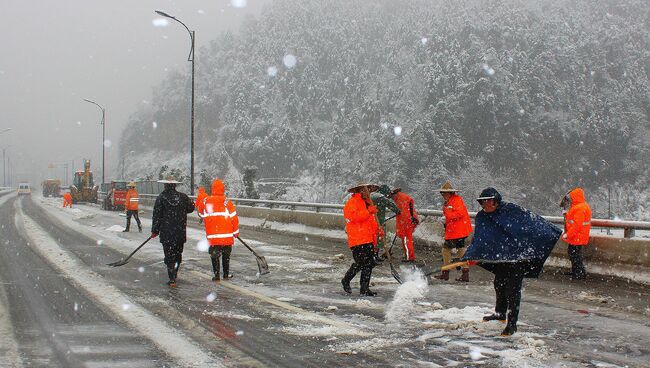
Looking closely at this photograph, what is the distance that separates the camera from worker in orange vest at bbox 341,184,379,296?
8398 millimetres

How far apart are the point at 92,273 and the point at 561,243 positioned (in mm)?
8848

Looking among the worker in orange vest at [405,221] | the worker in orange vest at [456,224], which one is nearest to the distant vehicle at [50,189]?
the worker in orange vest at [405,221]

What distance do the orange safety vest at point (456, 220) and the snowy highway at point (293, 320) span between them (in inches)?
35.1

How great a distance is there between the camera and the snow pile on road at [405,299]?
7.03 metres

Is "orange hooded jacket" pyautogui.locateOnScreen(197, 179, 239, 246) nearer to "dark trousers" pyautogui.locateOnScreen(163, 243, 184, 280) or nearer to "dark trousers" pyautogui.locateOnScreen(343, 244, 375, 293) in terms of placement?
"dark trousers" pyautogui.locateOnScreen(163, 243, 184, 280)

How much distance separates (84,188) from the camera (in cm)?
4984

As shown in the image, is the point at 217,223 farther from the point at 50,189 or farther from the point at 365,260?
the point at 50,189

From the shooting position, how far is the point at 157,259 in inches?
490

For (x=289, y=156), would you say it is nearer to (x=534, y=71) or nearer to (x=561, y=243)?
(x=534, y=71)

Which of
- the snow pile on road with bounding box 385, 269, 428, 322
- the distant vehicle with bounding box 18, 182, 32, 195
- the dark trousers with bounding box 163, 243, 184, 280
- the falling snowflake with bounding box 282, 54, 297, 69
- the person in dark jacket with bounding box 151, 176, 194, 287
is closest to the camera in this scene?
the snow pile on road with bounding box 385, 269, 428, 322

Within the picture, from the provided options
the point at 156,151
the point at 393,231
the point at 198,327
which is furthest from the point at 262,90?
the point at 198,327

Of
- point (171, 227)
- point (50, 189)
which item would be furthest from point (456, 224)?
point (50, 189)

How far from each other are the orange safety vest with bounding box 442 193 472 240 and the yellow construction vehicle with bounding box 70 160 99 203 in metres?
44.3

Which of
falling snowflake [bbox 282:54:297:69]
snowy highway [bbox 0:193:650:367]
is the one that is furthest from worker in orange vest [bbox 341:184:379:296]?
falling snowflake [bbox 282:54:297:69]
